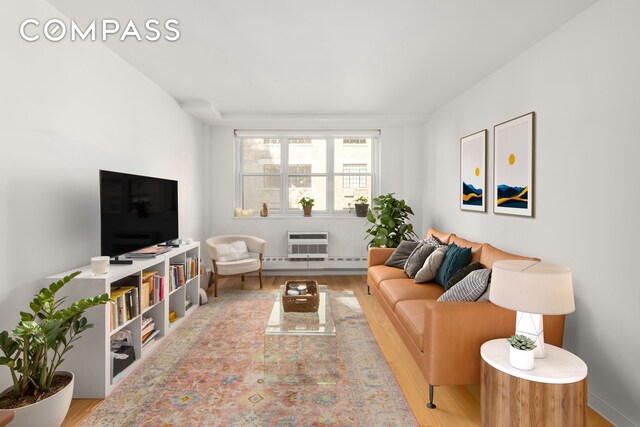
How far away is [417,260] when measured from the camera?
13.5 feet

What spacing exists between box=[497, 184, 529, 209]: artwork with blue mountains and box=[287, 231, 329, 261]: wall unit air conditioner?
3.08m

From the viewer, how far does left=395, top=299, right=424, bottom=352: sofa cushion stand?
258cm

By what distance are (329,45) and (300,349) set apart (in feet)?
8.75

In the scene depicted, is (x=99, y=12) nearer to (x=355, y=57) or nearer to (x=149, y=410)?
(x=355, y=57)

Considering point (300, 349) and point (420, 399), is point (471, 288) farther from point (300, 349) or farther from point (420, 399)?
point (300, 349)

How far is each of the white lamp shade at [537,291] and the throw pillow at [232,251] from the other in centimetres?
395

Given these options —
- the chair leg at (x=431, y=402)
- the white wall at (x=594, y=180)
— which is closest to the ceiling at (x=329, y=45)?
the white wall at (x=594, y=180)

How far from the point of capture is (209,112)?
5.11m

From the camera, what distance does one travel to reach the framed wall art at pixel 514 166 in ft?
10.1

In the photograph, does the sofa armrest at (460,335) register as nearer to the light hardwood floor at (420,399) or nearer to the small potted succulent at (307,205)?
the light hardwood floor at (420,399)

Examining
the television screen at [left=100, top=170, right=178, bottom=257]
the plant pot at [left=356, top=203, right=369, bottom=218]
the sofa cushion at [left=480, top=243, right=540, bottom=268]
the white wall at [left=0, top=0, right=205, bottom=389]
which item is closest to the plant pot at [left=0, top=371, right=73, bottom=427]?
the white wall at [left=0, top=0, right=205, bottom=389]

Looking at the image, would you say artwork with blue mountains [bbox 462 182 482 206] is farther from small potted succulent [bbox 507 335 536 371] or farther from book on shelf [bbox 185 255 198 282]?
book on shelf [bbox 185 255 198 282]

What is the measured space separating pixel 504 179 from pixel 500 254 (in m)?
0.78

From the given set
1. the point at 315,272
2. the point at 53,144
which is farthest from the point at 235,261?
the point at 53,144
